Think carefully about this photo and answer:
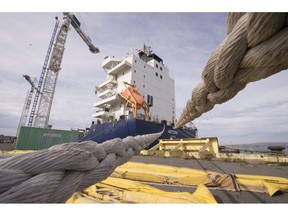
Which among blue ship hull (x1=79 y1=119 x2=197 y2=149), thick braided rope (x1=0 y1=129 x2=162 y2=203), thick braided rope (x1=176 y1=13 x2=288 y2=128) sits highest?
blue ship hull (x1=79 y1=119 x2=197 y2=149)

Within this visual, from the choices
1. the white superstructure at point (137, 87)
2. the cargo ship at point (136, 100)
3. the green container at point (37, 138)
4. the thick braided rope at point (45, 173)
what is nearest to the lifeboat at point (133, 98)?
the cargo ship at point (136, 100)

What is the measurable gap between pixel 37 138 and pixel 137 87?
28.3 feet

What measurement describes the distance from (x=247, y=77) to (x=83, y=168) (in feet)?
2.52

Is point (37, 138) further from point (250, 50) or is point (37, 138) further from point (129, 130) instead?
point (250, 50)

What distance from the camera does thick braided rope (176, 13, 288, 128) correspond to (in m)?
0.48

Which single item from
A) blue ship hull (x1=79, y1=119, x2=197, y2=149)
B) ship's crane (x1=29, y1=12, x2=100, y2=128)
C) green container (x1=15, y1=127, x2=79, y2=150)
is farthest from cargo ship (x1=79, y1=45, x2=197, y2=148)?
ship's crane (x1=29, y1=12, x2=100, y2=128)

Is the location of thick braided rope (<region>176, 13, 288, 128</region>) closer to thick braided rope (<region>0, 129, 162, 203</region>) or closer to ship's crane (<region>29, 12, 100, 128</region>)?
thick braided rope (<region>0, 129, 162, 203</region>)

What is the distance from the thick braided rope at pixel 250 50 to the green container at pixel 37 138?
42.3 ft

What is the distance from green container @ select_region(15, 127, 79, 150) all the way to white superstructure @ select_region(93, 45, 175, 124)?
3.68 m

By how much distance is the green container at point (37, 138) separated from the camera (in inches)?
410

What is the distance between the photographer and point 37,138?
10977mm

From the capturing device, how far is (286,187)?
247cm

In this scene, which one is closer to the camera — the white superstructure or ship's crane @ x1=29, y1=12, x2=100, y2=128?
the white superstructure

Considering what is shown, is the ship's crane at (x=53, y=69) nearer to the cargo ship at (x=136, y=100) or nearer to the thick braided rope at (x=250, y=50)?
the cargo ship at (x=136, y=100)
